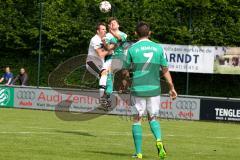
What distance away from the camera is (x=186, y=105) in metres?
24.6

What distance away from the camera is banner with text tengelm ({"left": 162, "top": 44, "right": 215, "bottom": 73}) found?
26.7m

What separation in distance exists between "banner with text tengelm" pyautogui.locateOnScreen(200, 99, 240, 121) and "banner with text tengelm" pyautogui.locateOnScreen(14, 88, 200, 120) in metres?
0.26

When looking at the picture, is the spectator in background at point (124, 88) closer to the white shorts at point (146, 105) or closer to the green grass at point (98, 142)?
the green grass at point (98, 142)

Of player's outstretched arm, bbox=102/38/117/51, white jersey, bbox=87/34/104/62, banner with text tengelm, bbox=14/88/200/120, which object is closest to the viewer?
player's outstretched arm, bbox=102/38/117/51

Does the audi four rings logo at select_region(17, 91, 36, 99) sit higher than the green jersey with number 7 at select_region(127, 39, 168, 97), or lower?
lower

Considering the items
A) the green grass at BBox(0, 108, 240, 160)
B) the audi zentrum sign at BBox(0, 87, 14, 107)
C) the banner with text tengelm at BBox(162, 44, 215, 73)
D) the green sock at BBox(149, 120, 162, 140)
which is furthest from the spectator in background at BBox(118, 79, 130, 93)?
the green sock at BBox(149, 120, 162, 140)

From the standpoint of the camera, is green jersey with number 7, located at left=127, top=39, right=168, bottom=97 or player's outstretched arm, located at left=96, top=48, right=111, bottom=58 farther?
player's outstretched arm, located at left=96, top=48, right=111, bottom=58

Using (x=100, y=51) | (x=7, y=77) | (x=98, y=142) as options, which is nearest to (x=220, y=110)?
(x=100, y=51)

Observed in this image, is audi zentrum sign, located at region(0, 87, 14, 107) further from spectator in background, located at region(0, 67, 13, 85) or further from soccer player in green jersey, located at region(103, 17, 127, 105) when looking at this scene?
soccer player in green jersey, located at region(103, 17, 127, 105)

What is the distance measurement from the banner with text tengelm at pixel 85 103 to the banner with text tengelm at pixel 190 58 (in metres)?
2.54

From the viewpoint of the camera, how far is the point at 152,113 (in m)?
11.3

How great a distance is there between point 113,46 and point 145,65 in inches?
218

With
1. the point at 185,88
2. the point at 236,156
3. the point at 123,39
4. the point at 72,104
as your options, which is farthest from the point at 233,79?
the point at 236,156

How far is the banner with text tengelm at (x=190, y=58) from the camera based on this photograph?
26.7 meters
